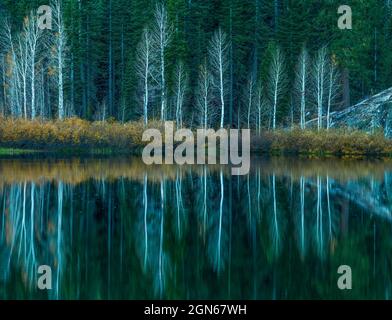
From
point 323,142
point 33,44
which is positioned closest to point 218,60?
point 323,142

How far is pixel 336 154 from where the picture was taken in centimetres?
4434

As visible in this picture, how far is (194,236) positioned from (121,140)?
3017 cm

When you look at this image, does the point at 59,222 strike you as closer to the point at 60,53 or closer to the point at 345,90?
the point at 60,53

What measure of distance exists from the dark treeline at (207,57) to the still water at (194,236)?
25.6 m

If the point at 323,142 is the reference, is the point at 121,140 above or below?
above

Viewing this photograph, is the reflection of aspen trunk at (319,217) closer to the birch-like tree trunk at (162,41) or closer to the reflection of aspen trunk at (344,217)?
the reflection of aspen trunk at (344,217)

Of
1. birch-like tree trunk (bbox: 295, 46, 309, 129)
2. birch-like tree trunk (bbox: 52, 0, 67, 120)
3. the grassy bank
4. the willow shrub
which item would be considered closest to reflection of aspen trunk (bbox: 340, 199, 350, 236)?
the willow shrub

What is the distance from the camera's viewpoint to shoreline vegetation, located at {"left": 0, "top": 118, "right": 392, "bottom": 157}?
144 feet

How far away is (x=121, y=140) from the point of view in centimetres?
4578

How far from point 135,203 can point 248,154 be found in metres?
24.2

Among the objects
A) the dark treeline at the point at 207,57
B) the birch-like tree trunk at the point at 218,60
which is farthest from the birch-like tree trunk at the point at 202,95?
the birch-like tree trunk at the point at 218,60

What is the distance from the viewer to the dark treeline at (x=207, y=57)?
53594 millimetres

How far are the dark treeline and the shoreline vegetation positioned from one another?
231 inches
